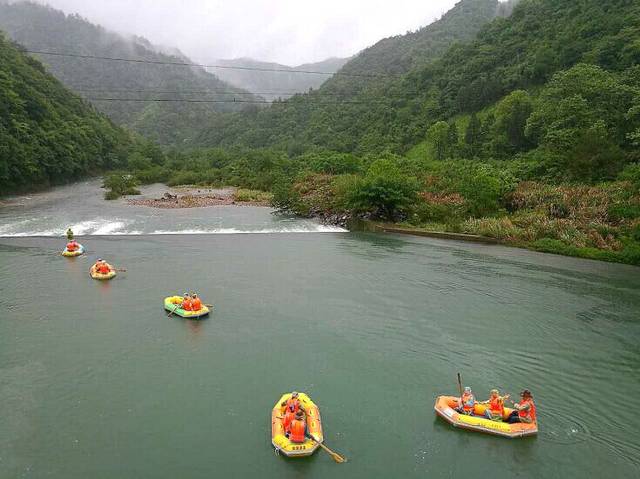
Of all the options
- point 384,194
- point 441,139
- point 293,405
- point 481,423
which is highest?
point 441,139

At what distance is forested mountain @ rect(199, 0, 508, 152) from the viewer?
330 ft

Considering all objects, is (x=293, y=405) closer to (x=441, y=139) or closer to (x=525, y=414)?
(x=525, y=414)

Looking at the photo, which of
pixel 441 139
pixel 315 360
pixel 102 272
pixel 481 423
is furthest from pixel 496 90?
pixel 481 423

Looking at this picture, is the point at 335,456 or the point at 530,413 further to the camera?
the point at 530,413

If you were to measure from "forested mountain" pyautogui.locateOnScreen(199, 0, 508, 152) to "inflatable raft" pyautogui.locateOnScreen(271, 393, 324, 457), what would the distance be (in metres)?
74.9

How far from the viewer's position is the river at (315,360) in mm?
12984

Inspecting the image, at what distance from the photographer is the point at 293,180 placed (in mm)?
61438

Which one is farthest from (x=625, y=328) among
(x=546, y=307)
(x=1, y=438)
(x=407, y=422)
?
(x=1, y=438)

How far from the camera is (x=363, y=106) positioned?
384 feet

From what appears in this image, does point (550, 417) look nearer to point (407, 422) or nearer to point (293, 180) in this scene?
point (407, 422)

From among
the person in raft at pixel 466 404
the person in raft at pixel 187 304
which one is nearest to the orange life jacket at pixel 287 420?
the person in raft at pixel 466 404

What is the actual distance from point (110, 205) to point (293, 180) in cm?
2119

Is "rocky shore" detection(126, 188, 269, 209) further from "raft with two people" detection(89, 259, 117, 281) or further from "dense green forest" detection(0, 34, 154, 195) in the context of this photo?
"raft with two people" detection(89, 259, 117, 281)

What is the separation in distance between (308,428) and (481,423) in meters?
4.99
